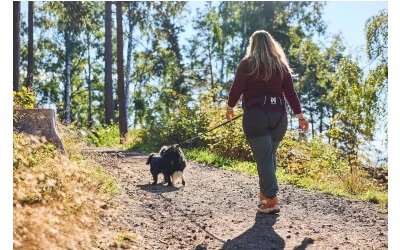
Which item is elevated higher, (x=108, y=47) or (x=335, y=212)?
(x=108, y=47)

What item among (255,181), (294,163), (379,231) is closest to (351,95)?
(294,163)

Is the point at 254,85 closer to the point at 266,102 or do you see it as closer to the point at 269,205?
the point at 266,102

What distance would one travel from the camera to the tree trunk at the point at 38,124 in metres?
7.53

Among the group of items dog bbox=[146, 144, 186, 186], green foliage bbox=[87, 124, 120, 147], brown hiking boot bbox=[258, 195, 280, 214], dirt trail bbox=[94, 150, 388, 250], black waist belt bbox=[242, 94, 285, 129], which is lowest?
dirt trail bbox=[94, 150, 388, 250]

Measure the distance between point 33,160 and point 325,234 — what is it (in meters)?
3.66

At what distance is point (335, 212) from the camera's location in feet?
21.6

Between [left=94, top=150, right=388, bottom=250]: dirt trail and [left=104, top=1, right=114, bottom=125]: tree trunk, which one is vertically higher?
[left=104, top=1, right=114, bottom=125]: tree trunk

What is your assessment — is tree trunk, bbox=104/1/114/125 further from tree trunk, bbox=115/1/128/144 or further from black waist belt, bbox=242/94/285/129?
black waist belt, bbox=242/94/285/129

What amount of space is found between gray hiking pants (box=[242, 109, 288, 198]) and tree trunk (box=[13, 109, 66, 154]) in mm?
3297

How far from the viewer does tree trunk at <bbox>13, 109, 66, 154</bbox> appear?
7.53 meters

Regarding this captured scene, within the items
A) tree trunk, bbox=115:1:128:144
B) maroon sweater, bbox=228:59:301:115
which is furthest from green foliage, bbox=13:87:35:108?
tree trunk, bbox=115:1:128:144

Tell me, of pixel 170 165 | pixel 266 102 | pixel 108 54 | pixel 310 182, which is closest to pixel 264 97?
Result: pixel 266 102
